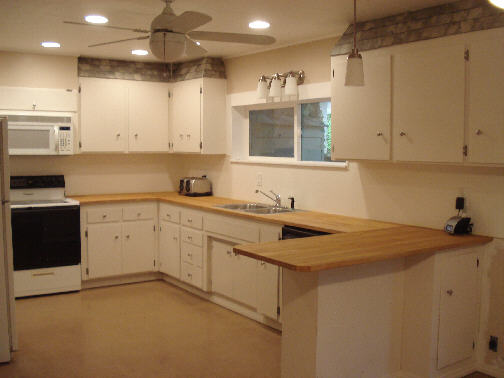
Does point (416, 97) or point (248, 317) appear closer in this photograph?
point (416, 97)

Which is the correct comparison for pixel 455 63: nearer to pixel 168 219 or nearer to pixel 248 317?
pixel 248 317

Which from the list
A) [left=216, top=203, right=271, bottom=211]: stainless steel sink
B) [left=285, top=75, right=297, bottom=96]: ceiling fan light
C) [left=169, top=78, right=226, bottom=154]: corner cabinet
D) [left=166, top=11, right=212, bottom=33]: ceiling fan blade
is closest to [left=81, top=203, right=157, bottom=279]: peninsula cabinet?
[left=169, top=78, right=226, bottom=154]: corner cabinet

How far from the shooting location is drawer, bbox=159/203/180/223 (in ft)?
18.0

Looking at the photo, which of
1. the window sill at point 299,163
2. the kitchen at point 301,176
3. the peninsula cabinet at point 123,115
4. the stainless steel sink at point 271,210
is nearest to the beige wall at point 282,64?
the kitchen at point 301,176

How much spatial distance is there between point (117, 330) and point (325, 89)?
2.60m

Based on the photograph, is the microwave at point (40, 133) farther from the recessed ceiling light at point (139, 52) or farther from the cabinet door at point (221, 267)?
the cabinet door at point (221, 267)

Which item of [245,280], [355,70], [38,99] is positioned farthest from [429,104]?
[38,99]

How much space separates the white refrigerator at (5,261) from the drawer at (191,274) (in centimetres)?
182

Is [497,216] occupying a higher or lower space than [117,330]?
higher

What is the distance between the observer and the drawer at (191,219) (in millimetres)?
5072

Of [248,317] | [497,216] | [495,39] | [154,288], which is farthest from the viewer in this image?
[154,288]

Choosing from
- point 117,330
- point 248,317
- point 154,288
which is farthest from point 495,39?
point 154,288

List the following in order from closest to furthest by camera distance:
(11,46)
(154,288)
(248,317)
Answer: (248,317) → (11,46) → (154,288)

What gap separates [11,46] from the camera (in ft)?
16.8
